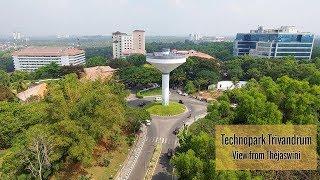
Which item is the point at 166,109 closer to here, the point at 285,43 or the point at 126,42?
the point at 285,43

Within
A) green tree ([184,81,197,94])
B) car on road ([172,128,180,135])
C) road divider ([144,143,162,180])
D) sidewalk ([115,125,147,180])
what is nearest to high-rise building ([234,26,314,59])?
green tree ([184,81,197,94])

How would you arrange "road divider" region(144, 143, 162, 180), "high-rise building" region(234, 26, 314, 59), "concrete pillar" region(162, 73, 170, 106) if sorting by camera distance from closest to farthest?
"road divider" region(144, 143, 162, 180)
"concrete pillar" region(162, 73, 170, 106)
"high-rise building" region(234, 26, 314, 59)

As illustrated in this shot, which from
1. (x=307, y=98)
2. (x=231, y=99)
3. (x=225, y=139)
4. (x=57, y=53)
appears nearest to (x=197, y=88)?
(x=231, y=99)

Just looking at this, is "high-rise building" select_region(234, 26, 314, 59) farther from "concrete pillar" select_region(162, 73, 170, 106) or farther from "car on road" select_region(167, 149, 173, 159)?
"car on road" select_region(167, 149, 173, 159)

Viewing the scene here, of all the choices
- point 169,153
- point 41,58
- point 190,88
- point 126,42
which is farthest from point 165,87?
point 126,42

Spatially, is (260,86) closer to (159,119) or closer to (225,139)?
(159,119)

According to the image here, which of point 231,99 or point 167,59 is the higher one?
point 167,59
